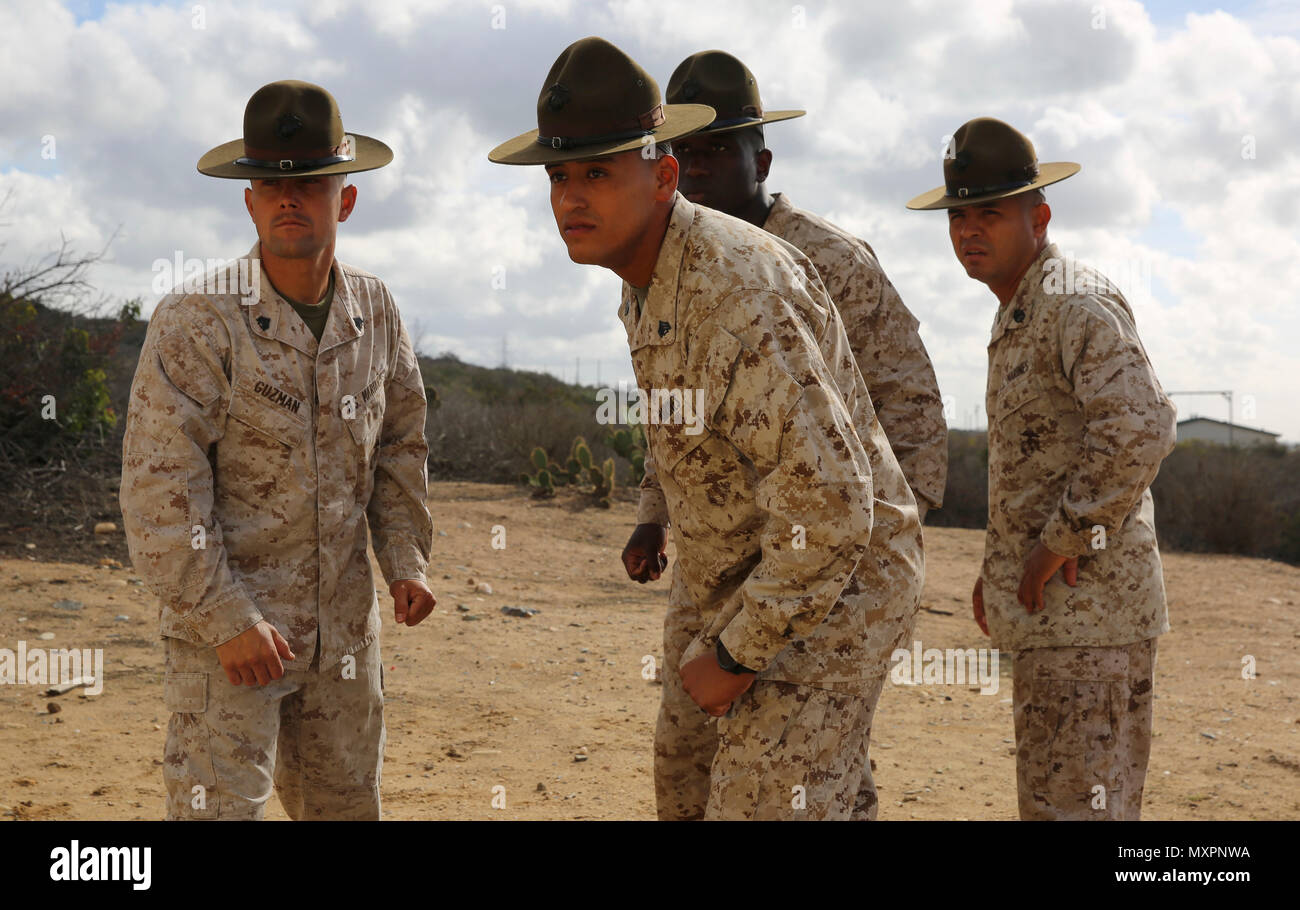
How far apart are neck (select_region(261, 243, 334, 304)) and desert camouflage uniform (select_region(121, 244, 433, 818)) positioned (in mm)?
49

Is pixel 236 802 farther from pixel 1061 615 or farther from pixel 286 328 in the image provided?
pixel 1061 615

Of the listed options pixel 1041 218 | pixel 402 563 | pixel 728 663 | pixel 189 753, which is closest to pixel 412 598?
pixel 402 563

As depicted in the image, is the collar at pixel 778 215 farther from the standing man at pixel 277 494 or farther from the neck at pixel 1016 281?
the standing man at pixel 277 494

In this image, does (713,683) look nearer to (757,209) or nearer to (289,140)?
(289,140)

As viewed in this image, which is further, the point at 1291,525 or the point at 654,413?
the point at 1291,525

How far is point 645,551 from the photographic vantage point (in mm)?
3594

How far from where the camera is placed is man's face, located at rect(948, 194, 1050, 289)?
3.78m

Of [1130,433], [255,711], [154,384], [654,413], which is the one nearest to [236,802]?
[255,711]

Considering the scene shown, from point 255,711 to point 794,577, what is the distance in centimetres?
158

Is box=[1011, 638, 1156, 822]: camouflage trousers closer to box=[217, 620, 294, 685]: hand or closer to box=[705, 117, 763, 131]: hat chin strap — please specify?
box=[705, 117, 763, 131]: hat chin strap

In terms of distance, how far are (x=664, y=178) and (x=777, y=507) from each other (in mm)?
851

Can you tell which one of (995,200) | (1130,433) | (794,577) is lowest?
(794,577)

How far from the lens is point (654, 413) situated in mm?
2635

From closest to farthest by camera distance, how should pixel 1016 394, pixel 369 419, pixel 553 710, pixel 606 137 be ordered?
pixel 606 137
pixel 369 419
pixel 1016 394
pixel 553 710
